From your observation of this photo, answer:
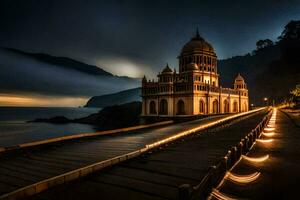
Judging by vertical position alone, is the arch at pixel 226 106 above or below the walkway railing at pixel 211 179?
above

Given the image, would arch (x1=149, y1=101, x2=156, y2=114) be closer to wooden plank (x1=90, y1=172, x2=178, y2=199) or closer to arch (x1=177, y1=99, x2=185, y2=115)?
arch (x1=177, y1=99, x2=185, y2=115)

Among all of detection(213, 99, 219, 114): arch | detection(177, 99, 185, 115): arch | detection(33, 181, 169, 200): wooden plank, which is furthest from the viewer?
detection(213, 99, 219, 114): arch

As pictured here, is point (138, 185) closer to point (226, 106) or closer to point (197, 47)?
point (197, 47)

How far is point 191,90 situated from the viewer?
61.6 meters

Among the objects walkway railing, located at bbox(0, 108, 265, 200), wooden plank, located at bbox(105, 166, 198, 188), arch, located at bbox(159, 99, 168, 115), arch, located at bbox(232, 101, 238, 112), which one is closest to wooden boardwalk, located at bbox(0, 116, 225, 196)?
walkway railing, located at bbox(0, 108, 265, 200)

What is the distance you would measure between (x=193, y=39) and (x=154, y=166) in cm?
7628

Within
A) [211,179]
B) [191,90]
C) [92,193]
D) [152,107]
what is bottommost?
[92,193]

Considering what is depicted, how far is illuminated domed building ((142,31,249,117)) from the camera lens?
62.8m

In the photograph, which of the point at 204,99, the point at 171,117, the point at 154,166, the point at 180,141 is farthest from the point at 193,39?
the point at 154,166

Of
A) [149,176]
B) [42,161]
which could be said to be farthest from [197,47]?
[149,176]

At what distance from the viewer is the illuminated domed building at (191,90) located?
62.8 m

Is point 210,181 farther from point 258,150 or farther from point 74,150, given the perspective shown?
point 258,150

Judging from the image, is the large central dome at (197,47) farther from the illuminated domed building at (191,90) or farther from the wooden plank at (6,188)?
the wooden plank at (6,188)

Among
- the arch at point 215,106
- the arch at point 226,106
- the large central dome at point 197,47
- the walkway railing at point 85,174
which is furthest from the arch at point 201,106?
the walkway railing at point 85,174
